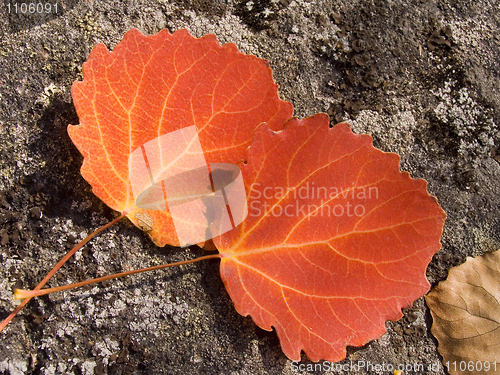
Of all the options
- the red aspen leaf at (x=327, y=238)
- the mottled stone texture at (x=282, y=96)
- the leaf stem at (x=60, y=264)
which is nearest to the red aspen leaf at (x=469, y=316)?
the mottled stone texture at (x=282, y=96)

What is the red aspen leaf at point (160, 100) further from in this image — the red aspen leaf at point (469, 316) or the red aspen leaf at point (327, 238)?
the red aspen leaf at point (469, 316)

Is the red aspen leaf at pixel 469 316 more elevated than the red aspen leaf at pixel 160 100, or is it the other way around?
the red aspen leaf at pixel 160 100

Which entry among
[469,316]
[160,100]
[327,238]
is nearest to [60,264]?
[160,100]

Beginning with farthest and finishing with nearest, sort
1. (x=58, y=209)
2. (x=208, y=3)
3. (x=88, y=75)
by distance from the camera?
(x=208, y=3), (x=58, y=209), (x=88, y=75)

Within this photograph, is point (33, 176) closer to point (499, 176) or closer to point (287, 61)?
point (287, 61)

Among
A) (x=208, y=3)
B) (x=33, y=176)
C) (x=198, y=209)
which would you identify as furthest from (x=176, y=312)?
(x=208, y=3)

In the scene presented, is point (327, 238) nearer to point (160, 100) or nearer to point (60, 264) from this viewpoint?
point (160, 100)

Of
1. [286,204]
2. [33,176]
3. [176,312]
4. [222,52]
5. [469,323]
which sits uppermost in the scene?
[222,52]
